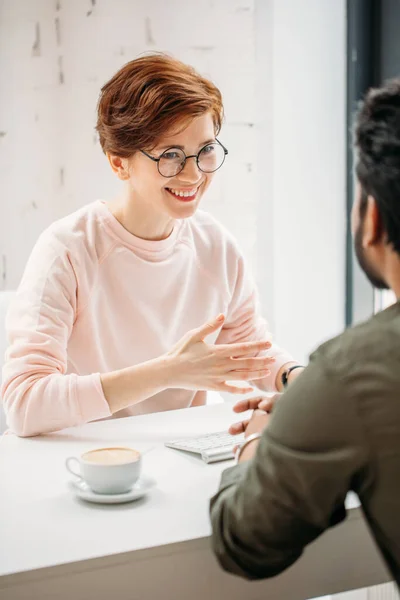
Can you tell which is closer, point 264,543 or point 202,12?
point 264,543

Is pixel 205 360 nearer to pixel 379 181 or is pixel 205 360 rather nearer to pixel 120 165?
pixel 120 165

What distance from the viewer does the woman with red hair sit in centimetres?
146

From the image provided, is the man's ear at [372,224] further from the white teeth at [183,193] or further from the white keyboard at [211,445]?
the white teeth at [183,193]

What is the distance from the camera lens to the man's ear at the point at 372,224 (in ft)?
2.70

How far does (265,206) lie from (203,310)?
1.09 m

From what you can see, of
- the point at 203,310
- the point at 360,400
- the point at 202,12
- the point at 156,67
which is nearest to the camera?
the point at 360,400

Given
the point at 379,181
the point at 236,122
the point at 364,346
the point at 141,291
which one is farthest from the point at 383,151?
the point at 236,122

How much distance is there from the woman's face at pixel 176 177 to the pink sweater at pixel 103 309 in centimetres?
10

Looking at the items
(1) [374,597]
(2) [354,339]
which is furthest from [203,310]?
(2) [354,339]

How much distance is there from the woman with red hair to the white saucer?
31cm

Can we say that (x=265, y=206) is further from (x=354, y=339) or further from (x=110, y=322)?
(x=354, y=339)

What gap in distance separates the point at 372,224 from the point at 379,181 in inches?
2.1

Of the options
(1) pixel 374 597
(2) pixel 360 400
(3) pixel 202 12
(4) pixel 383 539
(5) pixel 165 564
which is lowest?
(1) pixel 374 597

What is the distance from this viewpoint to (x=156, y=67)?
5.46 ft
